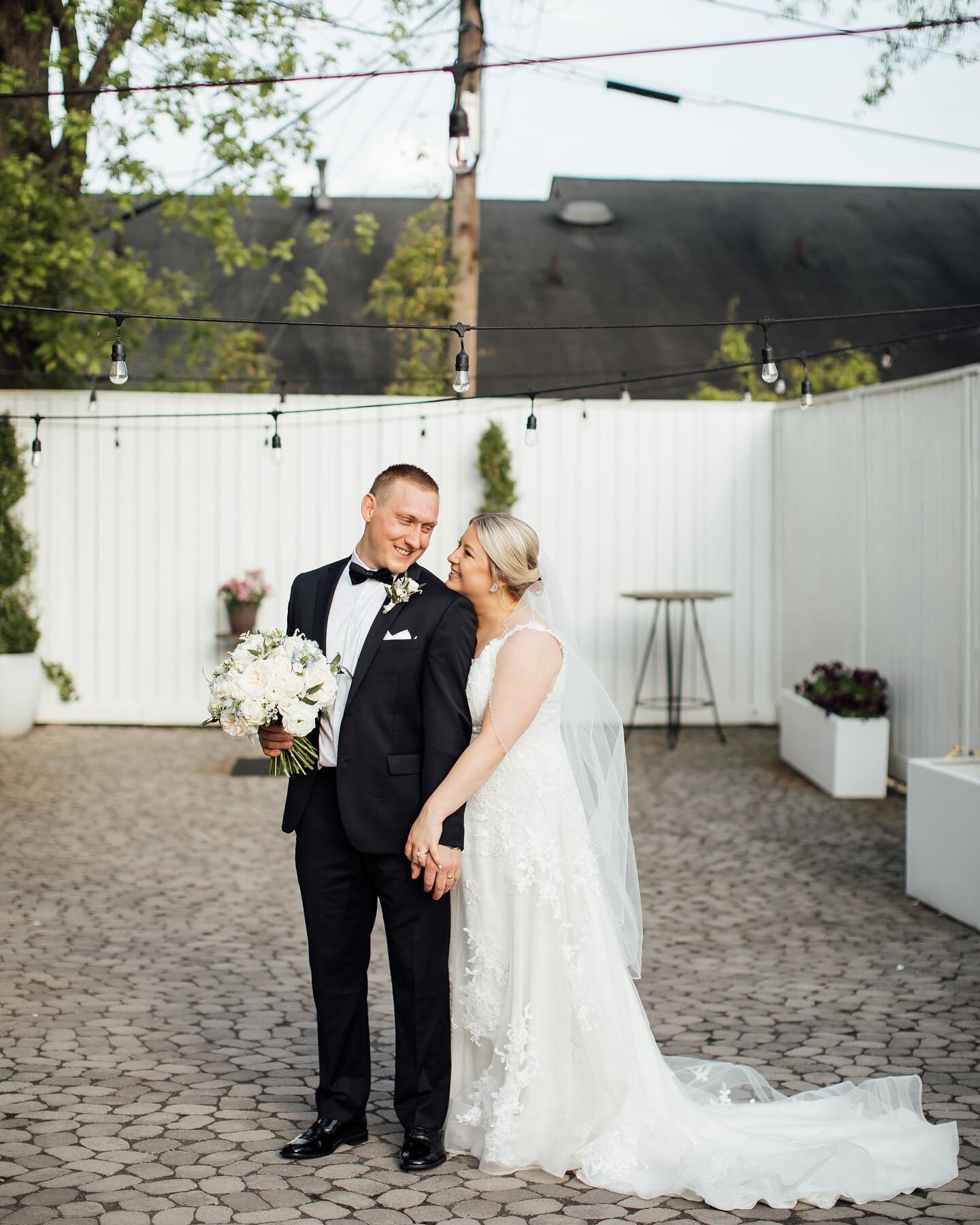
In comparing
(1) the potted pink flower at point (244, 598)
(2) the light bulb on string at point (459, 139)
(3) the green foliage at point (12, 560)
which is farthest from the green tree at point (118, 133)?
(2) the light bulb on string at point (459, 139)

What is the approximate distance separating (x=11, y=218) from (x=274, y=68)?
2.98 metres

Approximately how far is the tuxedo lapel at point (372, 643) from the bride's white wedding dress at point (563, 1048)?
29cm

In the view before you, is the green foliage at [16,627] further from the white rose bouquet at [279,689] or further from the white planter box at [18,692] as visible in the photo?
the white rose bouquet at [279,689]

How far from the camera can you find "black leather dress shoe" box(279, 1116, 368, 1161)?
11.4 ft

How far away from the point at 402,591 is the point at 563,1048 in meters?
1.29

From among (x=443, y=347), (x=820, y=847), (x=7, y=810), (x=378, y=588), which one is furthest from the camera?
(x=443, y=347)

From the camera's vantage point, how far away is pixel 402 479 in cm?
341

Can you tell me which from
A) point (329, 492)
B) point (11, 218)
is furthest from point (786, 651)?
point (11, 218)

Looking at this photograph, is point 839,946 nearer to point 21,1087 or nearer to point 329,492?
point 21,1087

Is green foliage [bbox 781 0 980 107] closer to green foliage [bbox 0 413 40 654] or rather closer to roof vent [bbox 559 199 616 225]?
green foliage [bbox 0 413 40 654]

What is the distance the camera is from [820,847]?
754cm

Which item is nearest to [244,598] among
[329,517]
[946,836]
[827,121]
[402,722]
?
[329,517]

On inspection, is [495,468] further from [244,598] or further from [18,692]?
[18,692]

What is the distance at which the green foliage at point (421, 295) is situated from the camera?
557 inches
